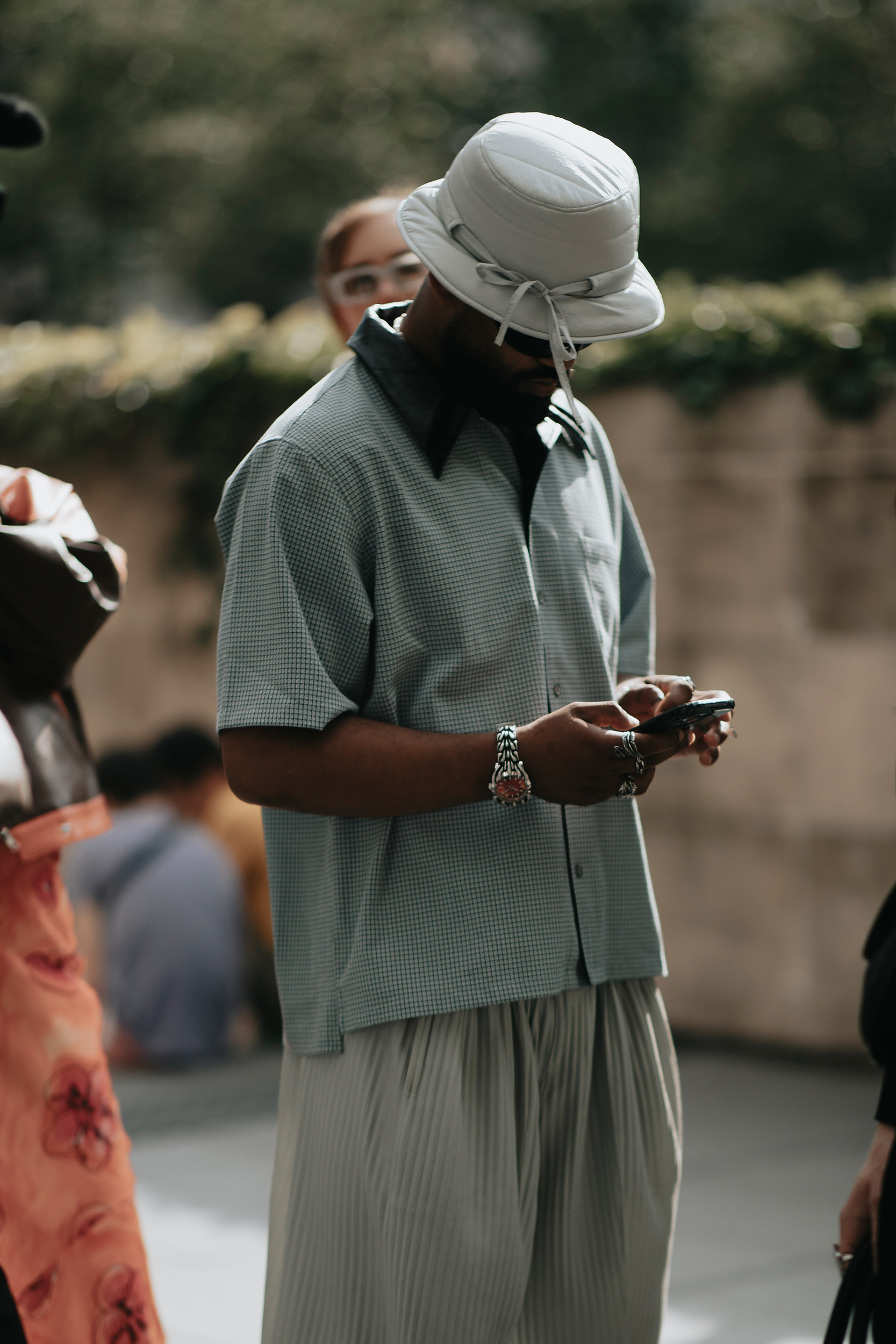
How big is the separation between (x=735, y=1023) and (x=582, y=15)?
38.8m

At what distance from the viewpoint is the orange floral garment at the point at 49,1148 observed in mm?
2770

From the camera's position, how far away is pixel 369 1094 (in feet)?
6.87

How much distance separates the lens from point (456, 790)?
203 cm

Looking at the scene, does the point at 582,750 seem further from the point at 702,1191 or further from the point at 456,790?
the point at 702,1191

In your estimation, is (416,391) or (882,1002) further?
(882,1002)

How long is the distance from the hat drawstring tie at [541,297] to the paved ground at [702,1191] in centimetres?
260

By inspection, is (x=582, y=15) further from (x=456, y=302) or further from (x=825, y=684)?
(x=456, y=302)

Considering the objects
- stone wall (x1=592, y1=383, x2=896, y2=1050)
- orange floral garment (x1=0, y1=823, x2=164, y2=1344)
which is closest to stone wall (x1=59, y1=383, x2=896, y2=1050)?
stone wall (x1=592, y1=383, x2=896, y2=1050)

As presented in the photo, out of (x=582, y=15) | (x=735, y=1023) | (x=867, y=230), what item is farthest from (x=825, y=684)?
(x=582, y=15)

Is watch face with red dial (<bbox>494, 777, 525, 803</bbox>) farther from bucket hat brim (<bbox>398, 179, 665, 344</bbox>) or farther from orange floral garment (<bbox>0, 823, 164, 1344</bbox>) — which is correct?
orange floral garment (<bbox>0, 823, 164, 1344</bbox>)

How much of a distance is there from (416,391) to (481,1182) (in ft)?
3.28

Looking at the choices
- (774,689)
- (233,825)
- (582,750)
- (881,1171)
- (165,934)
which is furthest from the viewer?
(233,825)

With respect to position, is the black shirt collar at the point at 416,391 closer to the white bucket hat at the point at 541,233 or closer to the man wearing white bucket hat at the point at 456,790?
the man wearing white bucket hat at the point at 456,790

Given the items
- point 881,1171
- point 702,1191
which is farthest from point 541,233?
point 702,1191
